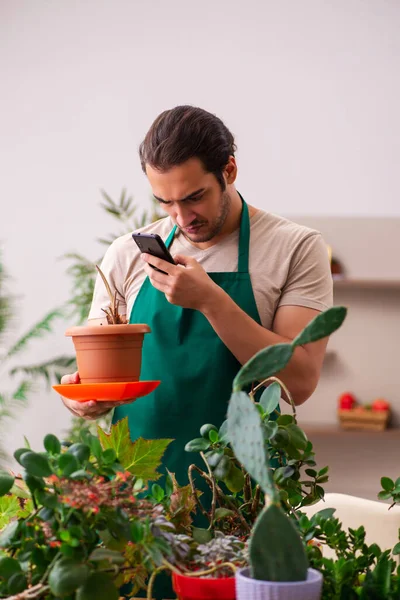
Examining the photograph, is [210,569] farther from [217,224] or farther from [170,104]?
[170,104]

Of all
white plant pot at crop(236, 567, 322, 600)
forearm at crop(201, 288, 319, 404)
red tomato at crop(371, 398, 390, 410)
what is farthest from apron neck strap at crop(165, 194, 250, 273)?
red tomato at crop(371, 398, 390, 410)

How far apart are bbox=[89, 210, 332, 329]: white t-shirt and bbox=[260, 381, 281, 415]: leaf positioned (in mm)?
733

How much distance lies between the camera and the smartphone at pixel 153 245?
1.53 m

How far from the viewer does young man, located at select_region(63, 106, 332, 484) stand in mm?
1629

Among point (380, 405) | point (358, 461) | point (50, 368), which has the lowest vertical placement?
point (358, 461)

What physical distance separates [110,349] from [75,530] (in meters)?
0.73

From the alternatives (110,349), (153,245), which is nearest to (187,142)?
(153,245)

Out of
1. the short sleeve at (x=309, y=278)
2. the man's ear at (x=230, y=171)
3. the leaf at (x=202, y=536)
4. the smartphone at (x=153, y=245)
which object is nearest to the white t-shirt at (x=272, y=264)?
the short sleeve at (x=309, y=278)

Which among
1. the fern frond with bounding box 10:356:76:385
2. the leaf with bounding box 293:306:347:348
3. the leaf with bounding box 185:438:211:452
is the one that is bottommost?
→ the fern frond with bounding box 10:356:76:385

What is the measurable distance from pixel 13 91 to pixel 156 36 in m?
0.91

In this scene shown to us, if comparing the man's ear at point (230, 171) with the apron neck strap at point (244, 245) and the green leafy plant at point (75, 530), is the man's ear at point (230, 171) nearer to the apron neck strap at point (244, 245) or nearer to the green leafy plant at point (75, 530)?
the apron neck strap at point (244, 245)

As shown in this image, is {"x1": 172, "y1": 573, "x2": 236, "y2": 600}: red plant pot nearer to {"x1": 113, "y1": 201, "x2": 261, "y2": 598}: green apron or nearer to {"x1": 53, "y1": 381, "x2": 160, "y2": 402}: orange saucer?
{"x1": 53, "y1": 381, "x2": 160, "y2": 402}: orange saucer

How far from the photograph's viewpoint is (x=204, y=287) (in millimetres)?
1586

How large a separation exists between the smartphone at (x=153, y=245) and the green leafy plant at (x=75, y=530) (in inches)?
27.6
